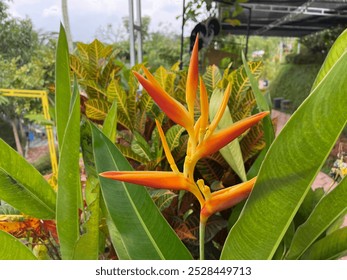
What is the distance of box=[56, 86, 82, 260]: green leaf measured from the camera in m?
0.43

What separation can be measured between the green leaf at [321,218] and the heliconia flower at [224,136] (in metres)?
0.13

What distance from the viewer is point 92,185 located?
0.57 metres

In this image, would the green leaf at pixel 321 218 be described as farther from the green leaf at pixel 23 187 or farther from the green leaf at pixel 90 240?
the green leaf at pixel 23 187

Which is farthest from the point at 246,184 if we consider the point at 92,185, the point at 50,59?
the point at 50,59

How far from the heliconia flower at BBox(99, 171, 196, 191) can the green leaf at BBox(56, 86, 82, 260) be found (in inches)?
4.5

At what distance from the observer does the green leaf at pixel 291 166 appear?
285 mm

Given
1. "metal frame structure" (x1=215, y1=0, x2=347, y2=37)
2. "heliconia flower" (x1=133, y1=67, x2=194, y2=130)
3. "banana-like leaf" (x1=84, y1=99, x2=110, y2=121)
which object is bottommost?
"banana-like leaf" (x1=84, y1=99, x2=110, y2=121)

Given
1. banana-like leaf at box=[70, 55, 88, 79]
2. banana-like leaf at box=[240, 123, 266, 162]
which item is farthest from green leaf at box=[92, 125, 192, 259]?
banana-like leaf at box=[70, 55, 88, 79]

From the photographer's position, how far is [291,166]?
32 centimetres

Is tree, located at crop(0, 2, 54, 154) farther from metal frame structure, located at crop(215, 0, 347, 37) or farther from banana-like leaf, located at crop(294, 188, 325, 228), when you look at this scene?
banana-like leaf, located at crop(294, 188, 325, 228)

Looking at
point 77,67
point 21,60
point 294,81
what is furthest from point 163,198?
point 294,81

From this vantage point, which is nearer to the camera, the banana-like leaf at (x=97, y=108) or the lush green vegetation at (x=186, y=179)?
the lush green vegetation at (x=186, y=179)

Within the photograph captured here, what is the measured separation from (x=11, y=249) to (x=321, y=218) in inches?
13.7

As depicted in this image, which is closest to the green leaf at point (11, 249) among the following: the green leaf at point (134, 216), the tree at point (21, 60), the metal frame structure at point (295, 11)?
the green leaf at point (134, 216)
